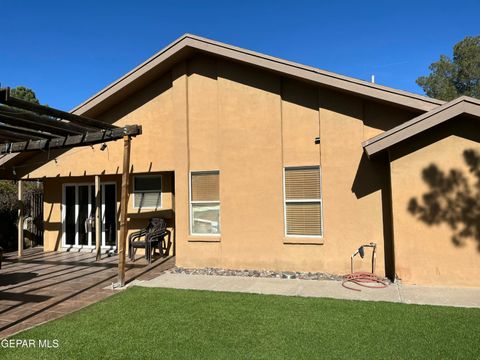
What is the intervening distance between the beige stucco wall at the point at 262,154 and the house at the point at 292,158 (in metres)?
0.03

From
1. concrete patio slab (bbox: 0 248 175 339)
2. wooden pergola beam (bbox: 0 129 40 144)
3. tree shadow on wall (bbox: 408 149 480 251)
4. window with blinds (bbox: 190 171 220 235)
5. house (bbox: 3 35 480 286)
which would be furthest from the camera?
window with blinds (bbox: 190 171 220 235)

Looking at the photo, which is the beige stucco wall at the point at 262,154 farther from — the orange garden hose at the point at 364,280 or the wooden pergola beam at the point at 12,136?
the wooden pergola beam at the point at 12,136

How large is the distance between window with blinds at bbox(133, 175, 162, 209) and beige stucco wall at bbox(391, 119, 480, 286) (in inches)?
300

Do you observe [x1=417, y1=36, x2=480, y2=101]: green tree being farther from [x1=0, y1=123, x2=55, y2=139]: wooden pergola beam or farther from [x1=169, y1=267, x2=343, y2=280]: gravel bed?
[x1=0, y1=123, x2=55, y2=139]: wooden pergola beam

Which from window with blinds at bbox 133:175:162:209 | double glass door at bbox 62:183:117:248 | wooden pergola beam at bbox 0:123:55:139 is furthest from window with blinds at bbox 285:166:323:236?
double glass door at bbox 62:183:117:248

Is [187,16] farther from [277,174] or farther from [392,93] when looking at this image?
[392,93]

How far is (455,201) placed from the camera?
25.6 ft

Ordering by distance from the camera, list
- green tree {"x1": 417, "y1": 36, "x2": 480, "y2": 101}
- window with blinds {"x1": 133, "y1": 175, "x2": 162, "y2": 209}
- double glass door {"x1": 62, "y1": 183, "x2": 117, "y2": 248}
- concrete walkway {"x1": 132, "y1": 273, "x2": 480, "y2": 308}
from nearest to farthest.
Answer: concrete walkway {"x1": 132, "y1": 273, "x2": 480, "y2": 308}, window with blinds {"x1": 133, "y1": 175, "x2": 162, "y2": 209}, double glass door {"x1": 62, "y1": 183, "x2": 117, "y2": 248}, green tree {"x1": 417, "y1": 36, "x2": 480, "y2": 101}

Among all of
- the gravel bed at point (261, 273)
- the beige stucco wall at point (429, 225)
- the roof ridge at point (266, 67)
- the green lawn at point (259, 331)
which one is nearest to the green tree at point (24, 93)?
the roof ridge at point (266, 67)

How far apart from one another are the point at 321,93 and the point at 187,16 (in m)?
8.16

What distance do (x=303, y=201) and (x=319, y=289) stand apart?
2313 mm

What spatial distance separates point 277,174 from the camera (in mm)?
9688

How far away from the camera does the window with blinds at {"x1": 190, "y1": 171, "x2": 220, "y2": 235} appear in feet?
34.1

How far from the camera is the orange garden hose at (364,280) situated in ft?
26.4
